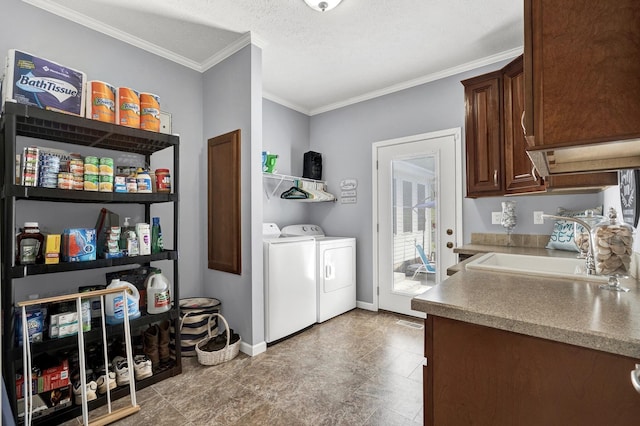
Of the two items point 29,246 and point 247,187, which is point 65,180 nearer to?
point 29,246

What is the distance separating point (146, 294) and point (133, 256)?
1.24 feet

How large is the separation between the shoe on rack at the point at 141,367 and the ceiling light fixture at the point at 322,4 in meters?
2.75

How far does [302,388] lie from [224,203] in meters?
1.66

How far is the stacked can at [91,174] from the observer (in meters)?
1.82

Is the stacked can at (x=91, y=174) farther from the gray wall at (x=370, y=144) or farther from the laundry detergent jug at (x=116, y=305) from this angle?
the gray wall at (x=370, y=144)

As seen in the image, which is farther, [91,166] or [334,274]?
[334,274]

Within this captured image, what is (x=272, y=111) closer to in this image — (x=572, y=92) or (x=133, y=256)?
(x=133, y=256)

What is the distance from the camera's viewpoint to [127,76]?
99.0 inches

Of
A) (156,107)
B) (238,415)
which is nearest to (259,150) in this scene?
(156,107)

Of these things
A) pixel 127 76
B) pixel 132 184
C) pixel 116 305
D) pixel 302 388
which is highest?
pixel 127 76

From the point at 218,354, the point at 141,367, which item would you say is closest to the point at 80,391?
the point at 141,367

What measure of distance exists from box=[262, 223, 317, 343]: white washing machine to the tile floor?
0.18 m

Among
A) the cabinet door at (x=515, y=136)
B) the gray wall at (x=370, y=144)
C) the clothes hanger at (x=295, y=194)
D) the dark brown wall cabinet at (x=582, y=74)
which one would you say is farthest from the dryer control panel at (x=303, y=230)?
the dark brown wall cabinet at (x=582, y=74)

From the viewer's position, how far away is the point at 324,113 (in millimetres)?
4141
